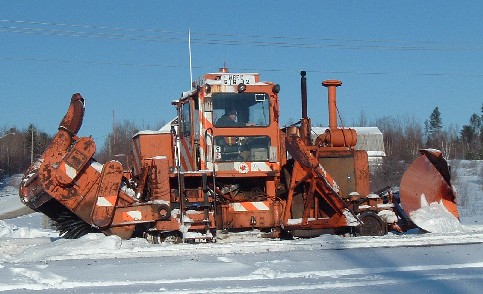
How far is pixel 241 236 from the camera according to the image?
12281mm

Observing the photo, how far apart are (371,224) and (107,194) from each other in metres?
5.20

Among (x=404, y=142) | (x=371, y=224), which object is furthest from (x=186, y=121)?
(x=404, y=142)

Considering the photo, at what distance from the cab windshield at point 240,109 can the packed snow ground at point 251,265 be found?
215cm

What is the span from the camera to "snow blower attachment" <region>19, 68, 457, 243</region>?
11453mm

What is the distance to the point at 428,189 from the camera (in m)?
12.9

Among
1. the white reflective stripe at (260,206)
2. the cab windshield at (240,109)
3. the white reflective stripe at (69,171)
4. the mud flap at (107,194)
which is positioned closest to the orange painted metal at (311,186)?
the white reflective stripe at (260,206)

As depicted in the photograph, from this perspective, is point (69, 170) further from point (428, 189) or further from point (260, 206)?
point (428, 189)

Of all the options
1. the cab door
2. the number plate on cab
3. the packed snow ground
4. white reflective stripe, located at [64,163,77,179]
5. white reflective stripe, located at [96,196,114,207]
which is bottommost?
the packed snow ground

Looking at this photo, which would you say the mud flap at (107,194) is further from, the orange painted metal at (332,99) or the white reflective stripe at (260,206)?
the orange painted metal at (332,99)

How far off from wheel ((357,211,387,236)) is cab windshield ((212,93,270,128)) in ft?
8.86

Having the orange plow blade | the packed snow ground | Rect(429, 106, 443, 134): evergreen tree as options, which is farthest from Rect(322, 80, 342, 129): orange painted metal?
Rect(429, 106, 443, 134): evergreen tree

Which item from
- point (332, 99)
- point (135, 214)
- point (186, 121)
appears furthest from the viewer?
point (332, 99)

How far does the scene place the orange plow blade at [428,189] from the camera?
12711 mm

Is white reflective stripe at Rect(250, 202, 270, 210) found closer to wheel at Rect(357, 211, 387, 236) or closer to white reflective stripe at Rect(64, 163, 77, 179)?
wheel at Rect(357, 211, 387, 236)
